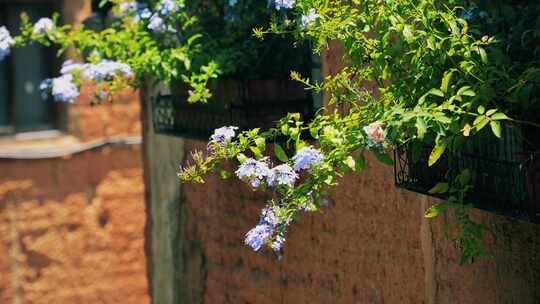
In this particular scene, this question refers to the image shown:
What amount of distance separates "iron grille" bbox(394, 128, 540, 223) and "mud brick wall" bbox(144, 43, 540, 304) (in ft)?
0.62

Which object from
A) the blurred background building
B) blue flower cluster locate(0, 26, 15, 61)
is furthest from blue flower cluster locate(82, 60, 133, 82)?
the blurred background building

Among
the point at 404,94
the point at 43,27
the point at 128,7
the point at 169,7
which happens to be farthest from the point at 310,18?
the point at 43,27

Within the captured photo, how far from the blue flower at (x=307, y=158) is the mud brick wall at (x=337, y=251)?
2.23 ft

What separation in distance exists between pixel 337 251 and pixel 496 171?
1.63 m

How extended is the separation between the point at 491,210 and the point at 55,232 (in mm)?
5959

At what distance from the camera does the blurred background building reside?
908 cm

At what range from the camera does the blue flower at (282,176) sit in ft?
12.1

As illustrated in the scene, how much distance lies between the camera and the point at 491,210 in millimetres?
3641

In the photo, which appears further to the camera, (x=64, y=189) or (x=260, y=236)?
(x=64, y=189)

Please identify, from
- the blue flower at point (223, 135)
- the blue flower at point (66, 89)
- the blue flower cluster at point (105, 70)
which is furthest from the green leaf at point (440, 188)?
the blue flower at point (66, 89)

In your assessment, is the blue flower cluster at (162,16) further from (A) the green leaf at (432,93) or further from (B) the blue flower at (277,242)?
(A) the green leaf at (432,93)

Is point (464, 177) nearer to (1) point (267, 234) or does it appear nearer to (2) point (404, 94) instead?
(2) point (404, 94)

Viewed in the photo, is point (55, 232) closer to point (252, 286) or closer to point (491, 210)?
point (252, 286)

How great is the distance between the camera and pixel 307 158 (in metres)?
3.66
